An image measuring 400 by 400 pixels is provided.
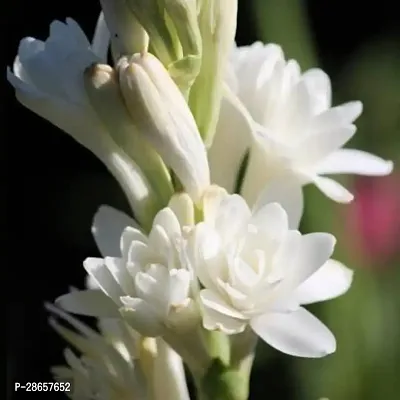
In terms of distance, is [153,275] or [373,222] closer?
[153,275]

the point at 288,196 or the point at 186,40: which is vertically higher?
the point at 186,40

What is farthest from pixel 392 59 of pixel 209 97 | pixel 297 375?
pixel 209 97

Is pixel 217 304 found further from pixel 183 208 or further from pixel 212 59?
pixel 212 59

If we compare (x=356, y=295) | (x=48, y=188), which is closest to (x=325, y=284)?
(x=356, y=295)

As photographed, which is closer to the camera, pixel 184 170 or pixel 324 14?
pixel 184 170

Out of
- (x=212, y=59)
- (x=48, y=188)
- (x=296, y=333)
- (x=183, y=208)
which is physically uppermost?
(x=48, y=188)

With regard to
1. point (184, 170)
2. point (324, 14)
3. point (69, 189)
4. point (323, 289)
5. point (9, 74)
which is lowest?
point (323, 289)

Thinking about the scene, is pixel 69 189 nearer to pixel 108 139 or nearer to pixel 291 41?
pixel 291 41
